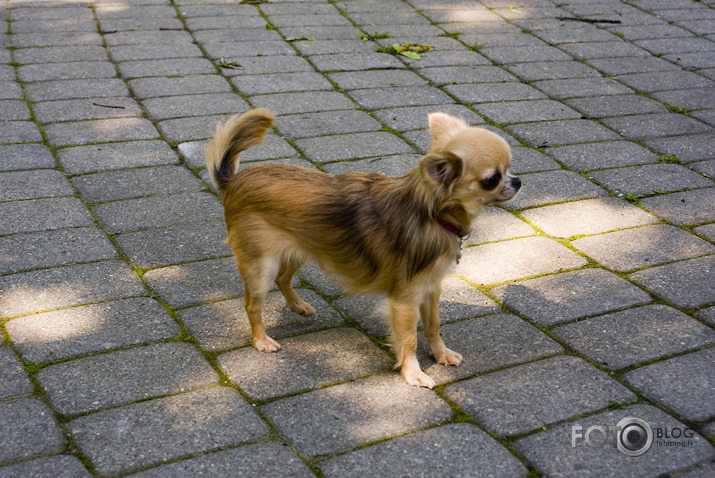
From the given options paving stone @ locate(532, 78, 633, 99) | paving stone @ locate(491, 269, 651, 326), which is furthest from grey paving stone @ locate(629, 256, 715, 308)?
paving stone @ locate(532, 78, 633, 99)

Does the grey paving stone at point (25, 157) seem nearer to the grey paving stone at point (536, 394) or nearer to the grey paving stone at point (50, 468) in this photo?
the grey paving stone at point (50, 468)

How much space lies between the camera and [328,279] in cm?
420

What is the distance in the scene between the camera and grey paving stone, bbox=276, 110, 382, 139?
5.66m

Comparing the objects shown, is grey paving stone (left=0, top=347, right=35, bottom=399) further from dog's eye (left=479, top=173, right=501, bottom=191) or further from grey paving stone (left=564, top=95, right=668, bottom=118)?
grey paving stone (left=564, top=95, right=668, bottom=118)

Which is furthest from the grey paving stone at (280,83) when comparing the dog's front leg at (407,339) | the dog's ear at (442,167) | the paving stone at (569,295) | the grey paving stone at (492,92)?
the dog's ear at (442,167)

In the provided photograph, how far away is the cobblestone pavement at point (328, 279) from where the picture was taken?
291cm

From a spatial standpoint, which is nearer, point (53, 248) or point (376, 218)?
point (376, 218)

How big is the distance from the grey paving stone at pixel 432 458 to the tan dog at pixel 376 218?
16.6 inches

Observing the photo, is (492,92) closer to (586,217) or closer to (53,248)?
(586,217)

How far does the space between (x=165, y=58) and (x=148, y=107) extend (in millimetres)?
1044

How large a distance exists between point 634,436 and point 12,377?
102 inches

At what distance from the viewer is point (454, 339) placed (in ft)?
12.0

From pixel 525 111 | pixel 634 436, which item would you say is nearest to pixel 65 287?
pixel 634 436

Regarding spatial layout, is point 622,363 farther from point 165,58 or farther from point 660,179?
point 165,58
